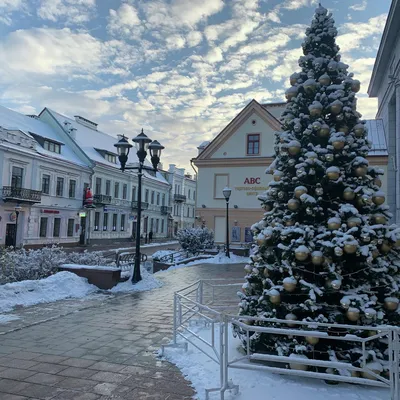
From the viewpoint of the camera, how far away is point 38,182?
104 ft

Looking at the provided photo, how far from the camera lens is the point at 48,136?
3538 centimetres

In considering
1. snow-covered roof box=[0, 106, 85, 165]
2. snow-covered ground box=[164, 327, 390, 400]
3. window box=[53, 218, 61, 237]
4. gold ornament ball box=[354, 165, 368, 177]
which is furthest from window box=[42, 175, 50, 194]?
gold ornament ball box=[354, 165, 368, 177]

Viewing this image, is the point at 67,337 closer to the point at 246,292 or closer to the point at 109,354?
the point at 109,354

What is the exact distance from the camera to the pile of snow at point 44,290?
30.2ft

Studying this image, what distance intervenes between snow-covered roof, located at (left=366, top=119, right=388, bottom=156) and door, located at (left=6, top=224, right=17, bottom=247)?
85.1 ft

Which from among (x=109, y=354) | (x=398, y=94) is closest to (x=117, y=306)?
(x=109, y=354)

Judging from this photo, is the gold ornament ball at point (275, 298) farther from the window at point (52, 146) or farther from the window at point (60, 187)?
the window at point (52, 146)

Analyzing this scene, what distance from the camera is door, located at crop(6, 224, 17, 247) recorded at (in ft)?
96.3

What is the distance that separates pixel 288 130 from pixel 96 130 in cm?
4326

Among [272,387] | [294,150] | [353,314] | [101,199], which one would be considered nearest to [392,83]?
[294,150]

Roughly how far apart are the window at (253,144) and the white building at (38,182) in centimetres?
1643

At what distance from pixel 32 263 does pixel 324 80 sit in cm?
984

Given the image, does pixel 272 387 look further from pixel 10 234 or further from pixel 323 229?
pixel 10 234

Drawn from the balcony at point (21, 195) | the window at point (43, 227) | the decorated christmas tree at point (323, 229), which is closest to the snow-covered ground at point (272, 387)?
the decorated christmas tree at point (323, 229)
